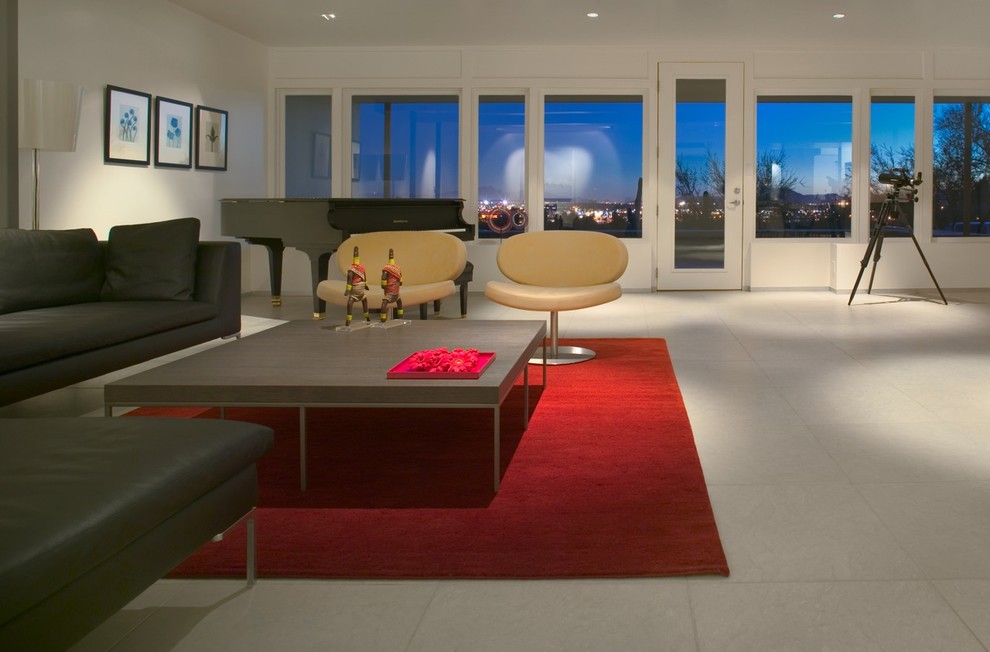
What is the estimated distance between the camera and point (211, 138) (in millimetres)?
8836

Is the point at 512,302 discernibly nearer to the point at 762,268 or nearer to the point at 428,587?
the point at 428,587

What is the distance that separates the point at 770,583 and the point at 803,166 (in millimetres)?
8702

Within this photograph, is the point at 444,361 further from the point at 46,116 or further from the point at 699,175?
the point at 699,175

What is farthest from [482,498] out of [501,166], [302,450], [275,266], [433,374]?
[501,166]

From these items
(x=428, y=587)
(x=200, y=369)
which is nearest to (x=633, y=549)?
(x=428, y=587)

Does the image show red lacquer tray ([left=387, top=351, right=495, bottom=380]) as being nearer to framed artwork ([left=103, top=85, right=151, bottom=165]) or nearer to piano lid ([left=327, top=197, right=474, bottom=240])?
piano lid ([left=327, top=197, right=474, bottom=240])

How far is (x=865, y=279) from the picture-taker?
10.1 m

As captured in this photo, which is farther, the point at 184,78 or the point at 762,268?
the point at 762,268

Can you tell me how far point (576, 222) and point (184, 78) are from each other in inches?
169

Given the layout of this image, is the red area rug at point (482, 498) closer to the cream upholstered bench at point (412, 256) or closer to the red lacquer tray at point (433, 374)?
the red lacquer tray at point (433, 374)

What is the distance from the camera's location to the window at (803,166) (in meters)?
10.2

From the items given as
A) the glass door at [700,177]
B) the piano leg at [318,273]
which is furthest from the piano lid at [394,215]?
the glass door at [700,177]

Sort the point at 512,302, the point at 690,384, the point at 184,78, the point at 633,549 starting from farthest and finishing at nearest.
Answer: the point at 184,78 < the point at 512,302 < the point at 690,384 < the point at 633,549

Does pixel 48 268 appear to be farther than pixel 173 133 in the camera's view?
No
